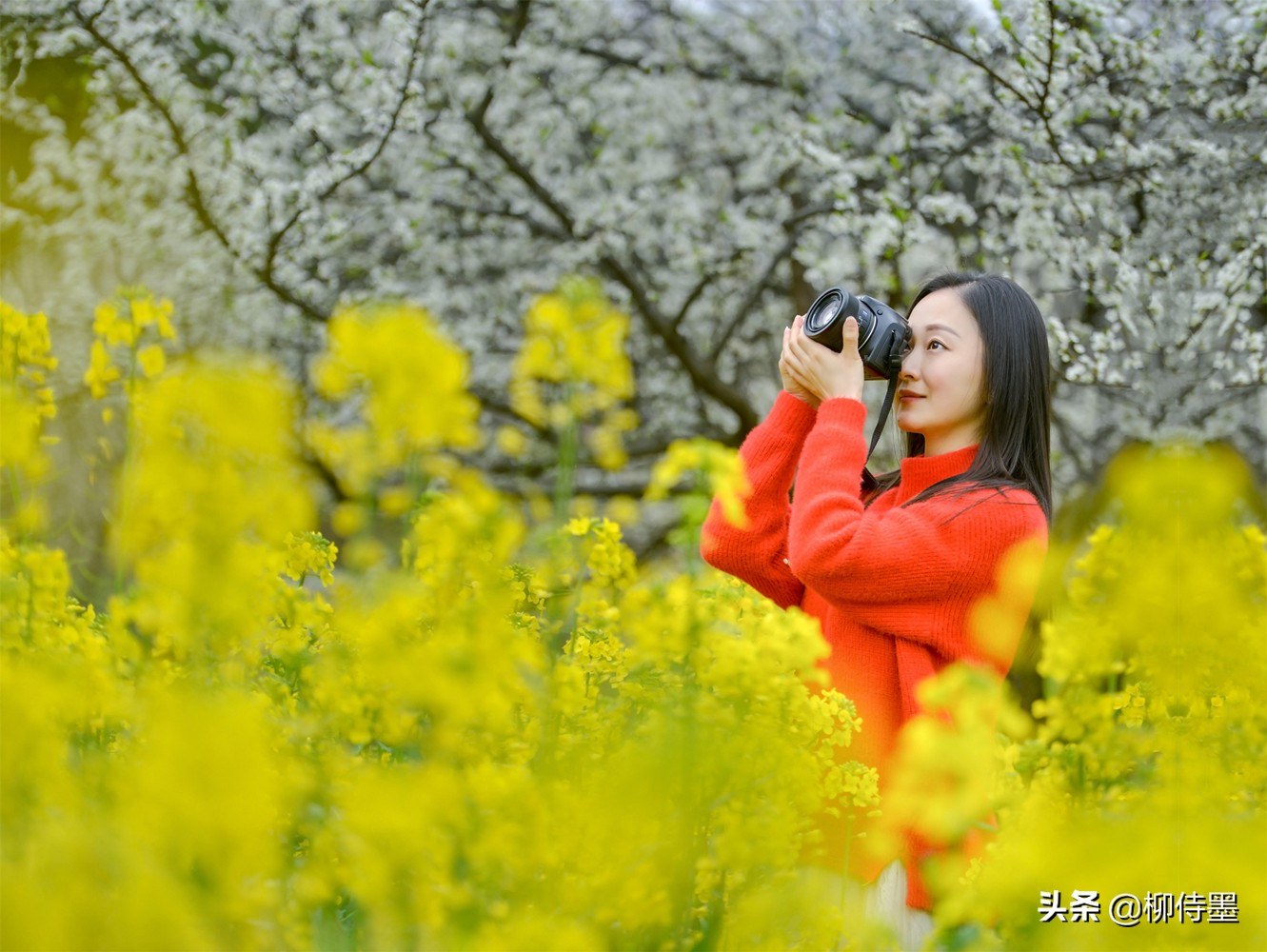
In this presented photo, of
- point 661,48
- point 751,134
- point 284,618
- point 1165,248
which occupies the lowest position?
point 284,618

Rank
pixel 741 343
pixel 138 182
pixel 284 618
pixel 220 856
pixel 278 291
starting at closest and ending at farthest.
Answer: pixel 220 856 → pixel 284 618 → pixel 278 291 → pixel 138 182 → pixel 741 343

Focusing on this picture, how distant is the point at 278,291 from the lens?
525cm

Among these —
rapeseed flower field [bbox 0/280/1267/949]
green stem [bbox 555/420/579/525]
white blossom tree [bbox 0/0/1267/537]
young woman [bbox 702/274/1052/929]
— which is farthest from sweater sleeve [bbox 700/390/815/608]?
white blossom tree [bbox 0/0/1267/537]

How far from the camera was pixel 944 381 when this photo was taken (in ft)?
7.37

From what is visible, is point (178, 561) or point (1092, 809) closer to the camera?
point (178, 561)

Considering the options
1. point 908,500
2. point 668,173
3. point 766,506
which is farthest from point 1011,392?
point 668,173

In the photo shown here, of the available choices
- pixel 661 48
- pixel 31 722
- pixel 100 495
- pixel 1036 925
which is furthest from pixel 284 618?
pixel 661 48

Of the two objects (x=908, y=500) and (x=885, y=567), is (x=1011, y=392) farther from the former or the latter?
(x=885, y=567)

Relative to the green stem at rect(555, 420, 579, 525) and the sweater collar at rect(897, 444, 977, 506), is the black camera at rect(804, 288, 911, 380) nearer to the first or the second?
the sweater collar at rect(897, 444, 977, 506)

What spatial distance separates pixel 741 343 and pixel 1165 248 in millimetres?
2180

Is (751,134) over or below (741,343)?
over

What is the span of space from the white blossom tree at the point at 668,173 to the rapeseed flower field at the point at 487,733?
3.26 metres

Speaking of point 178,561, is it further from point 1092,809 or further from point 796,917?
point 1092,809

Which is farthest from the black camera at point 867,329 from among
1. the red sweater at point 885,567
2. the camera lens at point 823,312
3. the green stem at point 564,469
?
the green stem at point 564,469
